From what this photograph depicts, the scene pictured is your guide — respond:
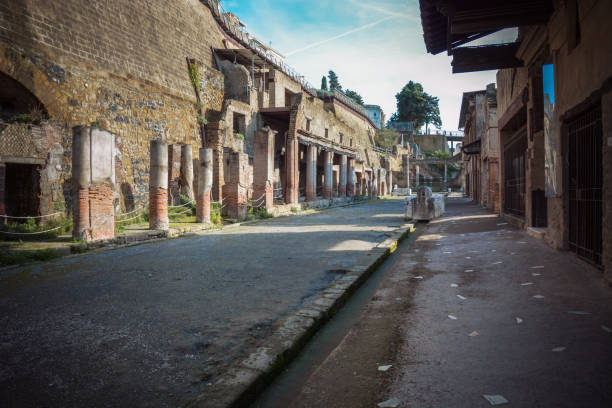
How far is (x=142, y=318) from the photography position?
3.48 m

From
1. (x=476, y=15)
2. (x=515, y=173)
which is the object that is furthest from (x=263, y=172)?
(x=476, y=15)

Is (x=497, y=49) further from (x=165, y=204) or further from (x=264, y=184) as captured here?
(x=264, y=184)

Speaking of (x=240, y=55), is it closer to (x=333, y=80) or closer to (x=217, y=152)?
(x=217, y=152)

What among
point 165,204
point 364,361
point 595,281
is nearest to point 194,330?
point 364,361

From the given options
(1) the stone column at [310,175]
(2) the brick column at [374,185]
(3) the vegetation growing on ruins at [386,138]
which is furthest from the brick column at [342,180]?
(3) the vegetation growing on ruins at [386,138]

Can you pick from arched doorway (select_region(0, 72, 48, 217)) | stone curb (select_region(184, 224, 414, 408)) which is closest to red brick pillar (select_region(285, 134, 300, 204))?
arched doorway (select_region(0, 72, 48, 217))

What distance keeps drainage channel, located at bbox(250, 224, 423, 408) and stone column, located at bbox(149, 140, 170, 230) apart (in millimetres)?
7053

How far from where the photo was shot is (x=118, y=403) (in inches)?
82.0

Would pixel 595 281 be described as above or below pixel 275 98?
below

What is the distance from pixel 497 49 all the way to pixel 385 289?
21.9ft

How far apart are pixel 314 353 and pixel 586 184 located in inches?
179

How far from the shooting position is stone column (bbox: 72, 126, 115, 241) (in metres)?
8.35

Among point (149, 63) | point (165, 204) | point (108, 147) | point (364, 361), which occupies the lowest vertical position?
point (364, 361)

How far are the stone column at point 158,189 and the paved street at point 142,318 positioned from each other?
126 inches
